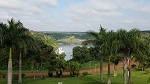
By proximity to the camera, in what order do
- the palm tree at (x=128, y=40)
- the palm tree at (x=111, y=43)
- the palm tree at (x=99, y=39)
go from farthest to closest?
the palm tree at (x=99, y=39), the palm tree at (x=111, y=43), the palm tree at (x=128, y=40)

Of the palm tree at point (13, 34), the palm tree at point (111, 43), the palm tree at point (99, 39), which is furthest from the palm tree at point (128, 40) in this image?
the palm tree at point (13, 34)

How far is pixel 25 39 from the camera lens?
116 ft

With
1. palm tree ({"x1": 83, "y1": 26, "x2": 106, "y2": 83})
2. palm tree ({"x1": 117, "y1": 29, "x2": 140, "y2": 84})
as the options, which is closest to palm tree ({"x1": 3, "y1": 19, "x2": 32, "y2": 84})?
palm tree ({"x1": 83, "y1": 26, "x2": 106, "y2": 83})

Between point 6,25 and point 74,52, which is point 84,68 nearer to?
point 74,52

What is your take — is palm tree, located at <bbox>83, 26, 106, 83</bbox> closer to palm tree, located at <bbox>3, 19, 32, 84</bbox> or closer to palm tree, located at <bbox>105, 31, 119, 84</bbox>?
palm tree, located at <bbox>105, 31, 119, 84</bbox>

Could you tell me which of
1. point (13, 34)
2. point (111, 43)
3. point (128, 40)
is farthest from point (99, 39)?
point (13, 34)

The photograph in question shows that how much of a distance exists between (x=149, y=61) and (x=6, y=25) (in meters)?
21.9

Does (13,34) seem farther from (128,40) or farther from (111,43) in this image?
(128,40)

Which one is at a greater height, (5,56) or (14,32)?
(14,32)

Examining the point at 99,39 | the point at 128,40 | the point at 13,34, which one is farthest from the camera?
the point at 99,39

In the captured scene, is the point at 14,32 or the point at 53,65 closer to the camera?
the point at 14,32

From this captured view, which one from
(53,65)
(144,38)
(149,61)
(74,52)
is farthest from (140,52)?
(74,52)

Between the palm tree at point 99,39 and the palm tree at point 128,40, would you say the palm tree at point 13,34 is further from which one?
the palm tree at point 128,40

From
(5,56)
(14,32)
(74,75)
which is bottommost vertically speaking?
(74,75)
